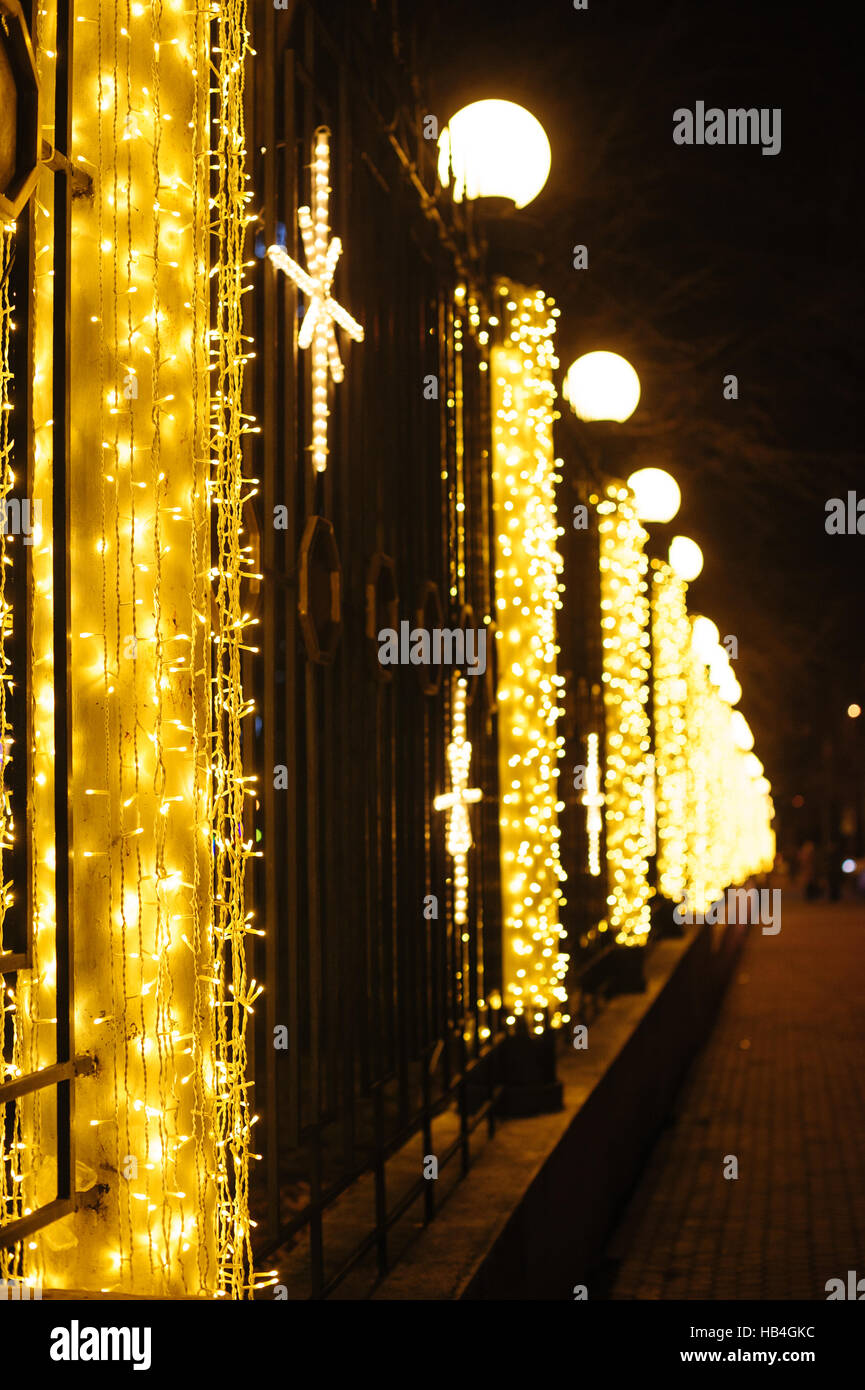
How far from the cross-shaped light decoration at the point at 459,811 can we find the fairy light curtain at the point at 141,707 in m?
2.71

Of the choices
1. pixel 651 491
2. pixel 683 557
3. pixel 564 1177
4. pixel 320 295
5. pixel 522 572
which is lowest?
pixel 564 1177

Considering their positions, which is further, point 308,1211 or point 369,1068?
point 369,1068

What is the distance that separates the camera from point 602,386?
30.5 feet

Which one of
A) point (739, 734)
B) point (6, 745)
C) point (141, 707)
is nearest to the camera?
point (6, 745)

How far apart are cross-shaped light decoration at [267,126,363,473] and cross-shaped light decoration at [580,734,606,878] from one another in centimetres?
572

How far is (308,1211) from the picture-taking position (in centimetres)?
393

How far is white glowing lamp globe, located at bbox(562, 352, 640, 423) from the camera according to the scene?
9.26 m

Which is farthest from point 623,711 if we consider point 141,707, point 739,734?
point 739,734

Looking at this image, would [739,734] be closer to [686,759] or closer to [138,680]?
[686,759]

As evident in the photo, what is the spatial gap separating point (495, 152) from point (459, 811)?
2.78m

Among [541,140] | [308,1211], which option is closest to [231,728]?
[308,1211]

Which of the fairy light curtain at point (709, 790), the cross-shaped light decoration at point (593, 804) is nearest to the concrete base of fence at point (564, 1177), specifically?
the cross-shaped light decoration at point (593, 804)
